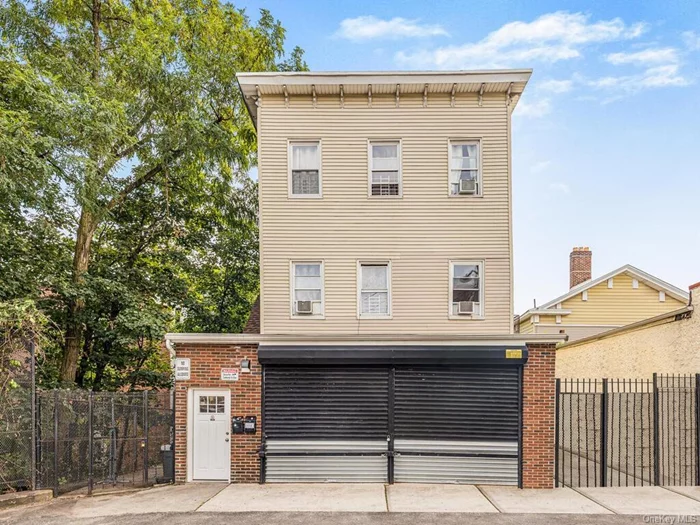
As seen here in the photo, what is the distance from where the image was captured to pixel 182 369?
405 inches

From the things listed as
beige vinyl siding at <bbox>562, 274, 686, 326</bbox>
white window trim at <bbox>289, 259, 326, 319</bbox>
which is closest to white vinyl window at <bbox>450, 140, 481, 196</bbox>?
white window trim at <bbox>289, 259, 326, 319</bbox>

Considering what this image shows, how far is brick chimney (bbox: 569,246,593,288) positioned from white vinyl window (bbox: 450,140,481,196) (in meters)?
12.2

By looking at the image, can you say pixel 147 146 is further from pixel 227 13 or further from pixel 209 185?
pixel 227 13

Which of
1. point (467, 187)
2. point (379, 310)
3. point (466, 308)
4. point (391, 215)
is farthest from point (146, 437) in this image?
point (467, 187)

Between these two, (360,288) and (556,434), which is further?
(360,288)

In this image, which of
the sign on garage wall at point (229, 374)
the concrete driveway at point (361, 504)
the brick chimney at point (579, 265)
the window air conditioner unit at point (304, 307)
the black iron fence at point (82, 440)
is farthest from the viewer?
the brick chimney at point (579, 265)

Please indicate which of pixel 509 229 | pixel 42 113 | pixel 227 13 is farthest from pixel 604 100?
pixel 42 113

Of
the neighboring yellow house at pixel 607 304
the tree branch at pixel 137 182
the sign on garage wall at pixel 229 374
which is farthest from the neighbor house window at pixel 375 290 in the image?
the neighboring yellow house at pixel 607 304

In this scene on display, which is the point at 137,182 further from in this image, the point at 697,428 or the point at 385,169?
the point at 697,428

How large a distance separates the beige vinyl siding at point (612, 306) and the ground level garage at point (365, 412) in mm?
10296

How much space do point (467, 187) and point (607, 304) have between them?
1166 cm

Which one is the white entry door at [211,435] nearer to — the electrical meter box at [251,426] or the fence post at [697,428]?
the electrical meter box at [251,426]

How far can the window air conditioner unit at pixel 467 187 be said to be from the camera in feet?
36.8

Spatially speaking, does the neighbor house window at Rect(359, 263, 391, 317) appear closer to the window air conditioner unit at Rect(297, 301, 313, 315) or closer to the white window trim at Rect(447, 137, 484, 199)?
the window air conditioner unit at Rect(297, 301, 313, 315)
